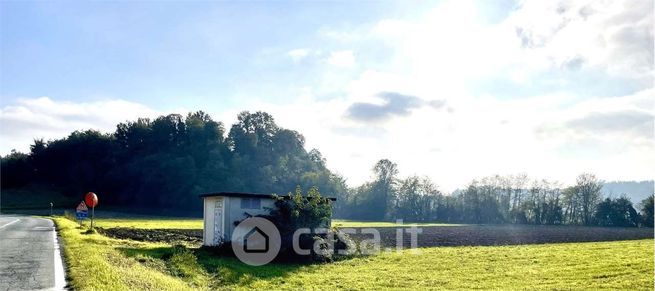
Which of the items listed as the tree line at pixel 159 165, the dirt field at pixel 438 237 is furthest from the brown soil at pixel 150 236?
the tree line at pixel 159 165

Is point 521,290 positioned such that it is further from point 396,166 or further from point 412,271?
point 396,166

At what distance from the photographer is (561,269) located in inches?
806

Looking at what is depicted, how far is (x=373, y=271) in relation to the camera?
22156 millimetres

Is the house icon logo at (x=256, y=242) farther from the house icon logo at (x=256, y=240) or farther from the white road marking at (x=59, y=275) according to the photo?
the white road marking at (x=59, y=275)

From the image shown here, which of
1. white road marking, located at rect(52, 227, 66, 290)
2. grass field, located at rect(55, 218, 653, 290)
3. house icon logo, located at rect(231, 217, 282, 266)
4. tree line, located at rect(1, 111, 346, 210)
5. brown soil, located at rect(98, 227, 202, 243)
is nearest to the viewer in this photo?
white road marking, located at rect(52, 227, 66, 290)

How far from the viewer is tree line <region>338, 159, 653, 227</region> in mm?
100312

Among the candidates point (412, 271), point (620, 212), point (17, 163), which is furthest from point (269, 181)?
point (412, 271)

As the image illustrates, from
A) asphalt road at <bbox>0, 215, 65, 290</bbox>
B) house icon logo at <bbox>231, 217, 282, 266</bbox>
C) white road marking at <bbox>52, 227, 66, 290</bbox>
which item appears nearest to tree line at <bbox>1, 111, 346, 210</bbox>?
house icon logo at <bbox>231, 217, 282, 266</bbox>

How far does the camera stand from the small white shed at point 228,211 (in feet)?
96.4

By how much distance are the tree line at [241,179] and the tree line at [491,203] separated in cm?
23

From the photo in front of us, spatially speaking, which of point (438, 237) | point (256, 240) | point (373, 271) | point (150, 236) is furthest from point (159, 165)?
point (373, 271)

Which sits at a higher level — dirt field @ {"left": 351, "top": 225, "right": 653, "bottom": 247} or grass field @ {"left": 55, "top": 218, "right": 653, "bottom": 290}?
grass field @ {"left": 55, "top": 218, "right": 653, "bottom": 290}

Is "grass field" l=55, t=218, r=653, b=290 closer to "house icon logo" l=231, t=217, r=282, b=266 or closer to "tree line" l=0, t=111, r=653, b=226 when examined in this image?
"house icon logo" l=231, t=217, r=282, b=266

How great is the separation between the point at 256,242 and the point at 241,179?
3046 inches
